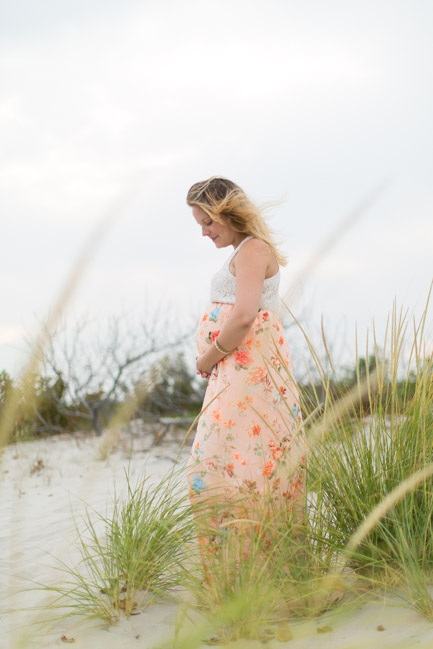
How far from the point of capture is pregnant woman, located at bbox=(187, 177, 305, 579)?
96.8 inches

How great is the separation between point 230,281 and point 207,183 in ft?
1.45

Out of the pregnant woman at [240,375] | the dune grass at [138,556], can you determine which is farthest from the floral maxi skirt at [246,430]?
the dune grass at [138,556]

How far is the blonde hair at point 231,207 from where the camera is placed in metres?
2.62

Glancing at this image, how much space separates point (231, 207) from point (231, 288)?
348 mm

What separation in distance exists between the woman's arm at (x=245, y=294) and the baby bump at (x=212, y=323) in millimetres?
84

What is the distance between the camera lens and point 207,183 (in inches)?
105

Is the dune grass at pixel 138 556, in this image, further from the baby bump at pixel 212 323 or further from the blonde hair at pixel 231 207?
the blonde hair at pixel 231 207

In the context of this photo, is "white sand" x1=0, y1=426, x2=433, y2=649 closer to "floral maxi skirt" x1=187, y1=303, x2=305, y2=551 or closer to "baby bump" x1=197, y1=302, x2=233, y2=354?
"floral maxi skirt" x1=187, y1=303, x2=305, y2=551

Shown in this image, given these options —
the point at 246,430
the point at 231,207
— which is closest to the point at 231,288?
the point at 231,207

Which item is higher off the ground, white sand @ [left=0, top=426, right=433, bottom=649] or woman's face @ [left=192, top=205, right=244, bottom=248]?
woman's face @ [left=192, top=205, right=244, bottom=248]

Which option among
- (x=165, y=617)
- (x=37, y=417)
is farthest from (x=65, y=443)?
(x=165, y=617)

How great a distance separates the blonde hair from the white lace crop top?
0.24ft

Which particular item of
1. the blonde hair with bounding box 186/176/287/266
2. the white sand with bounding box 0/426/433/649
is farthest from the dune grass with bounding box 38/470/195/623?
the blonde hair with bounding box 186/176/287/266

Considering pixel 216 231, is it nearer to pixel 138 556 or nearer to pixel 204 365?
pixel 204 365
